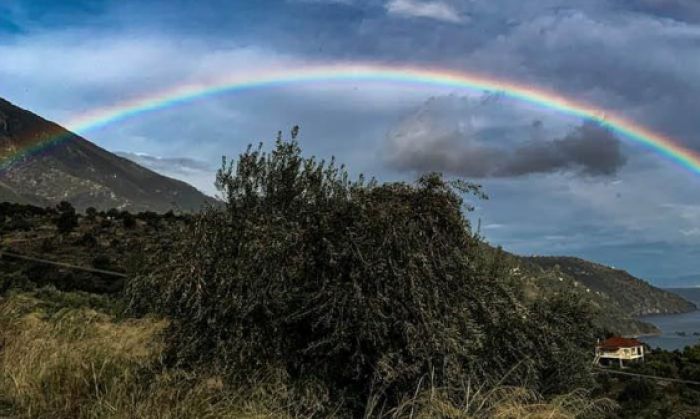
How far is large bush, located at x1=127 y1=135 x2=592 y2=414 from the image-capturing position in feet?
34.4

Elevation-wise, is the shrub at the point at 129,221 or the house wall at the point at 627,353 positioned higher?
the shrub at the point at 129,221

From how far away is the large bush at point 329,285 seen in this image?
1049 centimetres

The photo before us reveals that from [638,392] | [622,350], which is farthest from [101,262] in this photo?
[622,350]

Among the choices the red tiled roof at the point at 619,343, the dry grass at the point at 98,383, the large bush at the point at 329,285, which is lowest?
the red tiled roof at the point at 619,343

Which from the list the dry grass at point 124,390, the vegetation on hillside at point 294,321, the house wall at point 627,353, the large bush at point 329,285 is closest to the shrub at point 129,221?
the vegetation on hillside at point 294,321

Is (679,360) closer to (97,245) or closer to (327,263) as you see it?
(97,245)

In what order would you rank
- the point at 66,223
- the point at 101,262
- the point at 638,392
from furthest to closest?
the point at 66,223 < the point at 638,392 < the point at 101,262

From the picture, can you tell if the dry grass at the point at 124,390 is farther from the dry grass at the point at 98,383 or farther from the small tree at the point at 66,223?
the small tree at the point at 66,223

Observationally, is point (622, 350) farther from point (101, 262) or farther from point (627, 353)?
point (101, 262)

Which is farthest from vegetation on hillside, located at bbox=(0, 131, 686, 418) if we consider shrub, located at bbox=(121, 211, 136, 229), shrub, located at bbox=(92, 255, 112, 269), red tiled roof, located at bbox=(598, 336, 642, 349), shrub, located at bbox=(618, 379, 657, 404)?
red tiled roof, located at bbox=(598, 336, 642, 349)

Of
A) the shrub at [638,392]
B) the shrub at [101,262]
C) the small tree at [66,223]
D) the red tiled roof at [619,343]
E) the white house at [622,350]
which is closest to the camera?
the shrub at [101,262]

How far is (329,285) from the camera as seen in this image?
35.8 ft

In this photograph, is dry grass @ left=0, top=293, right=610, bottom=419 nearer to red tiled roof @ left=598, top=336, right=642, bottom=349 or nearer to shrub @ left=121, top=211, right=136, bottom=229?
shrub @ left=121, top=211, right=136, bottom=229

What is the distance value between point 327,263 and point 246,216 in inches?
96.6
